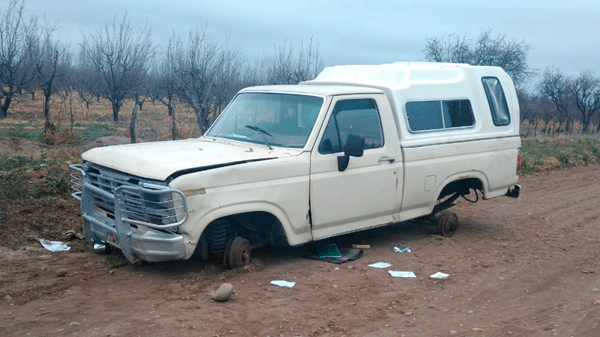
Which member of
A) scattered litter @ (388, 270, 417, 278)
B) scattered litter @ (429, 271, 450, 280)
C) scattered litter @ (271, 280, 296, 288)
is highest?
scattered litter @ (271, 280, 296, 288)

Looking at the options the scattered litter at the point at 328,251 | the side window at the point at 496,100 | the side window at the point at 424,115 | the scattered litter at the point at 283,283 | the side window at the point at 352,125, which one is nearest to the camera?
the scattered litter at the point at 283,283

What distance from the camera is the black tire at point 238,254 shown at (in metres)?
6.07

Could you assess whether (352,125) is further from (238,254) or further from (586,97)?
(586,97)

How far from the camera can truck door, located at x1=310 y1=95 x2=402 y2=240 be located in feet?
21.0

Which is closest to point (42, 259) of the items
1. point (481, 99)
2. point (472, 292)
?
point (472, 292)

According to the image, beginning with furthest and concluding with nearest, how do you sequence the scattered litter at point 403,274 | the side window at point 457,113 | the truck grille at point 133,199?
1. the side window at point 457,113
2. the scattered litter at point 403,274
3. the truck grille at point 133,199

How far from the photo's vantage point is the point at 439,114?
7664mm

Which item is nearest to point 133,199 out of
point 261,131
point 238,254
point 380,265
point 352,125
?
point 238,254

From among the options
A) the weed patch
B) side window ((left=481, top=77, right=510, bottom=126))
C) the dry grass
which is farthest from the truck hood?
the weed patch

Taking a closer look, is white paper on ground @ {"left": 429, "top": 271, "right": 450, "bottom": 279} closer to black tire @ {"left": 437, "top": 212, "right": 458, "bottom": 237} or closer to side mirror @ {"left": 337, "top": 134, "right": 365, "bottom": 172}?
side mirror @ {"left": 337, "top": 134, "right": 365, "bottom": 172}

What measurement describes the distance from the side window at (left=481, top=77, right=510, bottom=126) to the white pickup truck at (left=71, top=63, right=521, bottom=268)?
0.02 meters

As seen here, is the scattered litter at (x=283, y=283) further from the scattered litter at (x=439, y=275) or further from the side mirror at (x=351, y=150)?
the scattered litter at (x=439, y=275)

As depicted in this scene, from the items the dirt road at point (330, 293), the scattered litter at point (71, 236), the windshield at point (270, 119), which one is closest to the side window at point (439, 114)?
the windshield at point (270, 119)

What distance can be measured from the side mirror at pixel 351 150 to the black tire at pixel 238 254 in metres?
1.27
